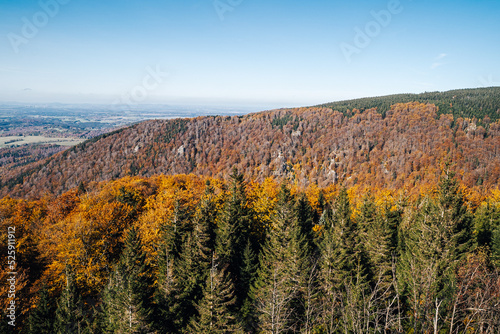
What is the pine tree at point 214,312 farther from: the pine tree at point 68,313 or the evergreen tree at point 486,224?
the evergreen tree at point 486,224

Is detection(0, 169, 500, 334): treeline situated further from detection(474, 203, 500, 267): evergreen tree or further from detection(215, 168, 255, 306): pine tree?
detection(474, 203, 500, 267): evergreen tree

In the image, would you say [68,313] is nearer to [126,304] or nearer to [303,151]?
[126,304]

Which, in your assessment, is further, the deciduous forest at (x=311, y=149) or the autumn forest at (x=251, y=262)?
the deciduous forest at (x=311, y=149)

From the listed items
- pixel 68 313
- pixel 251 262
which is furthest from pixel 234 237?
pixel 68 313

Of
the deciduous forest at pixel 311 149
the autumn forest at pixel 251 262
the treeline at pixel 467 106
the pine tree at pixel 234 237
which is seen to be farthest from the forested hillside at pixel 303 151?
the pine tree at pixel 234 237

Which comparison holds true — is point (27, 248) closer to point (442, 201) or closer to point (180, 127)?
point (442, 201)

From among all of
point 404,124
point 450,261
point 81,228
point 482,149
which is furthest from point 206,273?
point 404,124

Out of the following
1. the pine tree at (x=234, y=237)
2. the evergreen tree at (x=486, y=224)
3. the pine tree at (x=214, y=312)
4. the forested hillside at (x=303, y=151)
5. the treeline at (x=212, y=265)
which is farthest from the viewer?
the forested hillside at (x=303, y=151)
